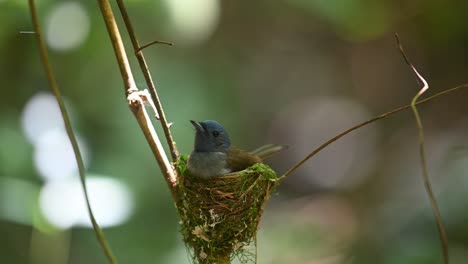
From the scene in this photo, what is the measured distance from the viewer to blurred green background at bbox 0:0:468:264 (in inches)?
144

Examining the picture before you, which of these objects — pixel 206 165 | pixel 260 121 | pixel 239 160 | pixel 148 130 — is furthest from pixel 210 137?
pixel 260 121

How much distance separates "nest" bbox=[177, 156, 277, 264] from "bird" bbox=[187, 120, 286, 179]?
0.05 meters

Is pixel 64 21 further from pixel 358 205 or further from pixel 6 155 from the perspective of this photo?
pixel 358 205

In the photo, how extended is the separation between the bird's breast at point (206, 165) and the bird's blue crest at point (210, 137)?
0.43 feet

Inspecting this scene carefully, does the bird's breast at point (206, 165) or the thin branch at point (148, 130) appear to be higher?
the thin branch at point (148, 130)

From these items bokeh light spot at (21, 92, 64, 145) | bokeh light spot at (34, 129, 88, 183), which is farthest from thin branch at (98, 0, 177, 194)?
bokeh light spot at (21, 92, 64, 145)

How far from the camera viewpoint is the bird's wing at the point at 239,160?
2689mm

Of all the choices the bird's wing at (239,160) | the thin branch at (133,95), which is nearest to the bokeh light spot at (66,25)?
the bird's wing at (239,160)

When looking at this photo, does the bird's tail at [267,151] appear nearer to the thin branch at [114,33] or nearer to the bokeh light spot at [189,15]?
the bokeh light spot at [189,15]

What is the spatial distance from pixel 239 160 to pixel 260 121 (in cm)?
325

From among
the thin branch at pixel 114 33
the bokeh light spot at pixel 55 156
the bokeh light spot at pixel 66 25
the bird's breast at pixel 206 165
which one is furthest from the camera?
the bokeh light spot at pixel 66 25

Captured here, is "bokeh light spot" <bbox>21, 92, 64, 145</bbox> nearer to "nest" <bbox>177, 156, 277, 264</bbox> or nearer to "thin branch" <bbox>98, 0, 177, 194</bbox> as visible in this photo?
"nest" <bbox>177, 156, 277, 264</bbox>

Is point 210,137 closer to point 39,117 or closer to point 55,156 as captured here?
point 55,156

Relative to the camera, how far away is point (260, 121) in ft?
19.5
